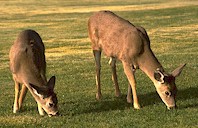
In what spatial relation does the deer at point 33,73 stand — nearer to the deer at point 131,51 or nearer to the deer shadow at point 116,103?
the deer shadow at point 116,103

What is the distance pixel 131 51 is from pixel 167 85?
1.48 meters

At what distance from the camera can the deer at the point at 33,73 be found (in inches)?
443

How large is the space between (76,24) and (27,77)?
1371 inches

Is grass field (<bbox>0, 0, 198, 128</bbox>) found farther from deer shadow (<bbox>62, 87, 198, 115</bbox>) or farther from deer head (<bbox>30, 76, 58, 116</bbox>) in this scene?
deer head (<bbox>30, 76, 58, 116</bbox>)

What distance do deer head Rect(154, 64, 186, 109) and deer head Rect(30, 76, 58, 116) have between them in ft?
7.22

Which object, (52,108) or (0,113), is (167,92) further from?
(0,113)

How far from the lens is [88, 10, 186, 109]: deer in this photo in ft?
39.1

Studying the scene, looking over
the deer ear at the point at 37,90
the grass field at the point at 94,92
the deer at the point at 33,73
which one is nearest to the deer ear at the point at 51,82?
the deer at the point at 33,73

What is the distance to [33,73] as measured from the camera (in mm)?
11883

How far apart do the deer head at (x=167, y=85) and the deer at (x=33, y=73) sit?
86.5 inches

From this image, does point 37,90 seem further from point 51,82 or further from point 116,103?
point 116,103

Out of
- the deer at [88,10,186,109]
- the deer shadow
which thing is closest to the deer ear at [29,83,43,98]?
the deer shadow

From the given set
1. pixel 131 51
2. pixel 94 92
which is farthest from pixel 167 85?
pixel 94 92

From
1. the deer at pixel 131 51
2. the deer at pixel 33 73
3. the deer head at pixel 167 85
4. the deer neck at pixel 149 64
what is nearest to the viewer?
the deer at pixel 33 73
